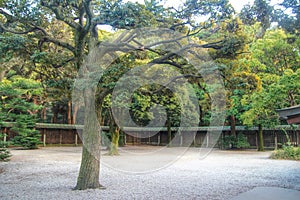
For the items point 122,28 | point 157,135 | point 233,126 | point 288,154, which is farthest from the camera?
point 157,135

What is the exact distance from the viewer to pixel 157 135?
867 inches

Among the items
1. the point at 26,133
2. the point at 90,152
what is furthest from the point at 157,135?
the point at 90,152

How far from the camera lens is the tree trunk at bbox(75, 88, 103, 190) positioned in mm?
4836

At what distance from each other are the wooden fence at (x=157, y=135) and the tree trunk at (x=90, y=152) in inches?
382

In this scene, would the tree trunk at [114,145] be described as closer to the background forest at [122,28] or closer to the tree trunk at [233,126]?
the background forest at [122,28]

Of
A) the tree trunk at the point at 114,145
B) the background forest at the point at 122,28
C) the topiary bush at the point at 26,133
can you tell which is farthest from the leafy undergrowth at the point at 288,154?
the topiary bush at the point at 26,133

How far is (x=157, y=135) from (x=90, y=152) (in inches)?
684

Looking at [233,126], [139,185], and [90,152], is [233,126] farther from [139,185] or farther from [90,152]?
[90,152]

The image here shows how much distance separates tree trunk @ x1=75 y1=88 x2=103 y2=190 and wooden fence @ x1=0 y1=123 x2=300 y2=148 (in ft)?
31.9

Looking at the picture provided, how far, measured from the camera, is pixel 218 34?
5.93 m

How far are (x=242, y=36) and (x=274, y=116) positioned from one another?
9373mm

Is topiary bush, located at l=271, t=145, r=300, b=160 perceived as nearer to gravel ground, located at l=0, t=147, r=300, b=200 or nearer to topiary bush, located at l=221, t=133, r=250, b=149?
gravel ground, located at l=0, t=147, r=300, b=200

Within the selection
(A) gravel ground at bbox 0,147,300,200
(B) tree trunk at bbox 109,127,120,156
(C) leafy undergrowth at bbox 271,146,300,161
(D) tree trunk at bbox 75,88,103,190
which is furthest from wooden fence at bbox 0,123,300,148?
(D) tree trunk at bbox 75,88,103,190

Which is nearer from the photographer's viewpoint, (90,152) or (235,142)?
(90,152)
